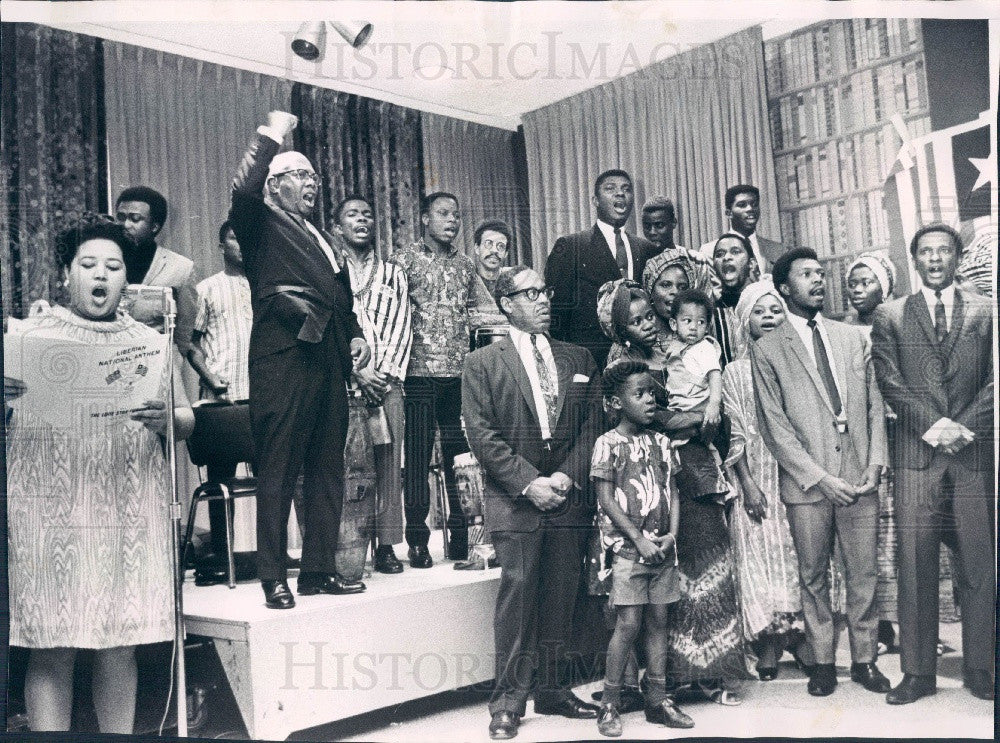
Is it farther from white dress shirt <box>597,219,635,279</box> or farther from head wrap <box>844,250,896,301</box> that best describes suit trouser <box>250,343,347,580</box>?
head wrap <box>844,250,896,301</box>

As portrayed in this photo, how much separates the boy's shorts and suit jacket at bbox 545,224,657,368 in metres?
0.74

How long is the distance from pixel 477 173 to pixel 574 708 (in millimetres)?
2005

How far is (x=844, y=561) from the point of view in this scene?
3418 mm

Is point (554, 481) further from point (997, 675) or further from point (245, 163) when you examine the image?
point (997, 675)

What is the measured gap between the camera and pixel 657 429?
10.9 ft

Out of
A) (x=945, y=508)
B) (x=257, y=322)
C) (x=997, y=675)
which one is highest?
(x=257, y=322)

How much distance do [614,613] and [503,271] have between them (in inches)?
51.4

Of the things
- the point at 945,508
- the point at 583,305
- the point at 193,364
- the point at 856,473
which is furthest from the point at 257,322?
the point at 945,508

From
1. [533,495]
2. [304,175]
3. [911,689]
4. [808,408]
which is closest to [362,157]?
[304,175]

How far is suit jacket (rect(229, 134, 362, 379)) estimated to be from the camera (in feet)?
10.8

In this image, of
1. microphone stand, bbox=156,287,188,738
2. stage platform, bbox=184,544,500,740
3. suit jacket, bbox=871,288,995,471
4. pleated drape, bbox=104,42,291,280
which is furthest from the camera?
suit jacket, bbox=871,288,995,471

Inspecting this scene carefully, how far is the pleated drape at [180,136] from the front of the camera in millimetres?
3326

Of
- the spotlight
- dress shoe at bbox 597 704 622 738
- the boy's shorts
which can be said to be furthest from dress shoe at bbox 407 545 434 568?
the spotlight

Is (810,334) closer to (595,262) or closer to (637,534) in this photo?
(595,262)
